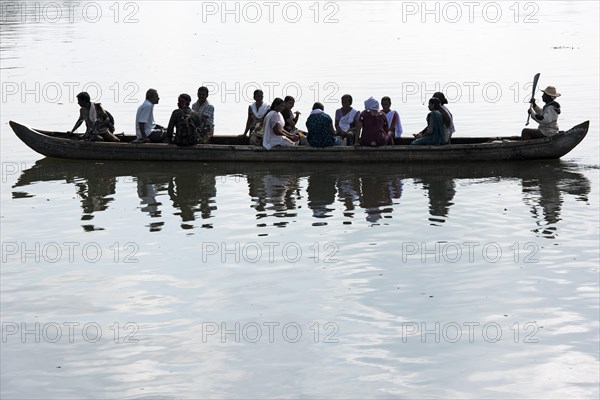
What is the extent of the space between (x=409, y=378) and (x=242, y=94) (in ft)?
65.1

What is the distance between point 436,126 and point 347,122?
5.12 ft

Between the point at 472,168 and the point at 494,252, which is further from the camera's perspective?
the point at 472,168

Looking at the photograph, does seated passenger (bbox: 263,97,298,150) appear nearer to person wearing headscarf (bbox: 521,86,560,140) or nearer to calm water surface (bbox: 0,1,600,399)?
calm water surface (bbox: 0,1,600,399)

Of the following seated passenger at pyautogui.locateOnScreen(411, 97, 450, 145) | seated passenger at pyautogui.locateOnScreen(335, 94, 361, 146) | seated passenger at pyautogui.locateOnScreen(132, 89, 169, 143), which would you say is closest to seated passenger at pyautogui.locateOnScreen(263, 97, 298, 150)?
seated passenger at pyautogui.locateOnScreen(335, 94, 361, 146)

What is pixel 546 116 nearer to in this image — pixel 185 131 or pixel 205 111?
pixel 205 111

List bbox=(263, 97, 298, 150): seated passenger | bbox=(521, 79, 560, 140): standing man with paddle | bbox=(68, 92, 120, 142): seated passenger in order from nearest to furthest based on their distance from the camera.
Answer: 1. bbox=(521, 79, 560, 140): standing man with paddle
2. bbox=(263, 97, 298, 150): seated passenger
3. bbox=(68, 92, 120, 142): seated passenger

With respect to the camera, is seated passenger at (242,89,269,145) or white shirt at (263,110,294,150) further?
seated passenger at (242,89,269,145)

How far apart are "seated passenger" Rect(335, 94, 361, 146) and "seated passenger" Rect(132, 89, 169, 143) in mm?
2965

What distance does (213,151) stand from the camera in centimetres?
1864

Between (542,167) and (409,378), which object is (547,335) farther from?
(542,167)

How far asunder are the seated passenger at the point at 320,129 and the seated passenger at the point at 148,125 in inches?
102

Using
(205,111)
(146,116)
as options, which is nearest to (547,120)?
(205,111)

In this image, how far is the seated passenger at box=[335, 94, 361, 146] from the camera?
18.5 meters

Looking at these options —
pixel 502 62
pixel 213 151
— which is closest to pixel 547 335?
pixel 213 151
